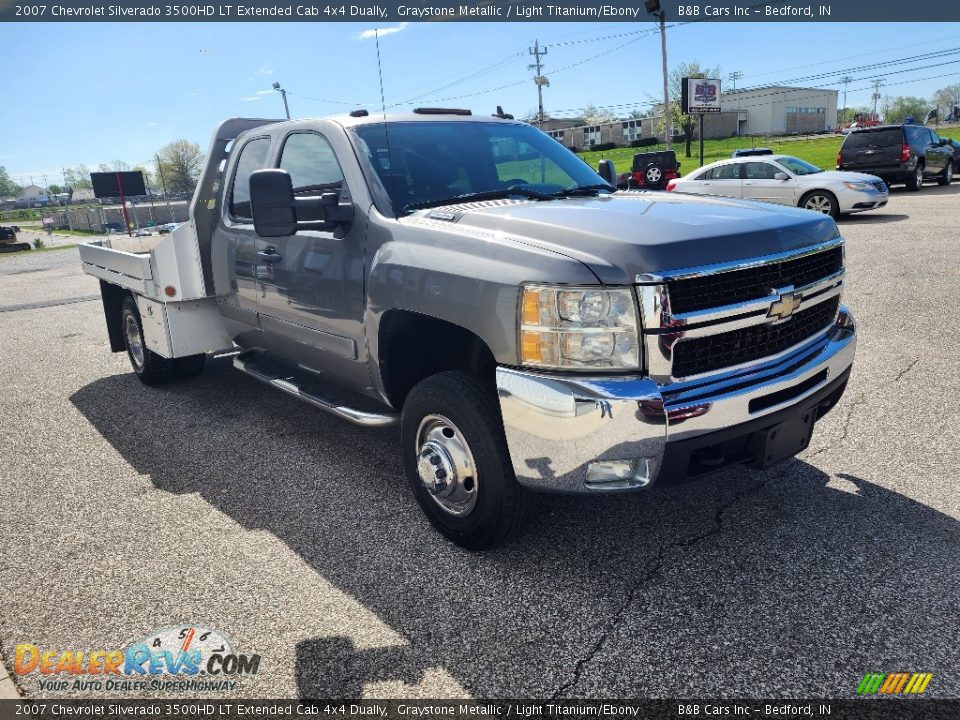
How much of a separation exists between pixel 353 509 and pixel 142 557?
103 centimetres

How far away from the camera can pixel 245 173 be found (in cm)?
483

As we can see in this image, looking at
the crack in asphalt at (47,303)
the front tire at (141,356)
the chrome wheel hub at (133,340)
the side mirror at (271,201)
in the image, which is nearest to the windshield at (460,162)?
the side mirror at (271,201)

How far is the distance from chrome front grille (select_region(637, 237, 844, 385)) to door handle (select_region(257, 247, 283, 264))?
2.44 metres

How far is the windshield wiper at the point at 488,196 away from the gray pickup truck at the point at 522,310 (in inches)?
0.7

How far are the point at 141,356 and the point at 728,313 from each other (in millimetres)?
5335

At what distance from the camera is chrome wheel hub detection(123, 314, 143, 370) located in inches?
252

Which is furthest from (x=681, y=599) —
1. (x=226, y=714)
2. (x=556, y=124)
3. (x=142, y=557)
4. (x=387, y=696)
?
(x=556, y=124)

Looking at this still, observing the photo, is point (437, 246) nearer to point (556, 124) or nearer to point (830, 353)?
point (830, 353)

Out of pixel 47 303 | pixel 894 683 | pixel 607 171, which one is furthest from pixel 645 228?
pixel 47 303

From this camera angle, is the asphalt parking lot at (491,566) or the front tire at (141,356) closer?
the asphalt parking lot at (491,566)

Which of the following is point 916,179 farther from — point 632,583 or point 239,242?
point 632,583

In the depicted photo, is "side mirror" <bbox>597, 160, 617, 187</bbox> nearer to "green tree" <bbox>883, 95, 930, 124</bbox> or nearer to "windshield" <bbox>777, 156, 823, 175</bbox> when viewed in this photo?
"windshield" <bbox>777, 156, 823, 175</bbox>

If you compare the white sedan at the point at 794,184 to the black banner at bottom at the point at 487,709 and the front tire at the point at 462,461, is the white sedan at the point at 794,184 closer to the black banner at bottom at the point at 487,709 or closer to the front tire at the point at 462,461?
the front tire at the point at 462,461

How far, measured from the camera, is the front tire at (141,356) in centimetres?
624
